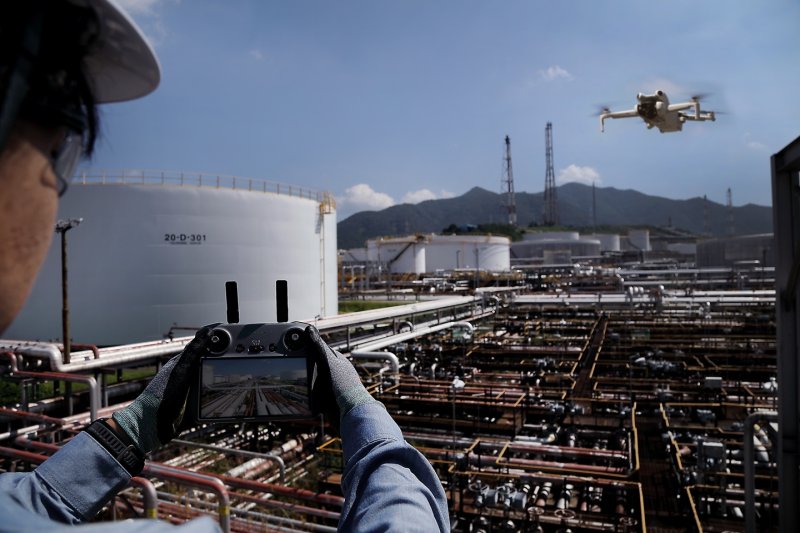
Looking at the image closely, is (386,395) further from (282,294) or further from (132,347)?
(282,294)

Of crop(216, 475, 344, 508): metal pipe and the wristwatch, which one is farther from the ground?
the wristwatch

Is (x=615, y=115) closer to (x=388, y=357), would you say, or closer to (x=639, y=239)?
(x=388, y=357)

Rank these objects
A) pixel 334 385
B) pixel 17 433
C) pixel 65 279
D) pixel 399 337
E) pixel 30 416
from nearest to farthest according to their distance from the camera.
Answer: pixel 334 385, pixel 30 416, pixel 17 433, pixel 65 279, pixel 399 337

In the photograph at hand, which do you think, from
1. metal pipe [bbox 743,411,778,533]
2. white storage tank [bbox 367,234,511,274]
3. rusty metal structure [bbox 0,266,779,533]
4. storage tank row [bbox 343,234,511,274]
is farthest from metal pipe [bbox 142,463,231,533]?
white storage tank [bbox 367,234,511,274]

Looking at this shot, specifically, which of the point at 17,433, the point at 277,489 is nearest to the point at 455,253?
the point at 17,433

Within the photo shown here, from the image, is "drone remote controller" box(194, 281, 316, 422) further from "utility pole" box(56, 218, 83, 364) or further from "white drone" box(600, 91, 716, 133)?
"white drone" box(600, 91, 716, 133)

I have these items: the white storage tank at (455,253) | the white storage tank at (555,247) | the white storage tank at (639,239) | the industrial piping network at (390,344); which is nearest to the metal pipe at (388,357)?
the industrial piping network at (390,344)

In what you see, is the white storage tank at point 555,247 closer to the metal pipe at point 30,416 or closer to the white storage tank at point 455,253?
the white storage tank at point 455,253
